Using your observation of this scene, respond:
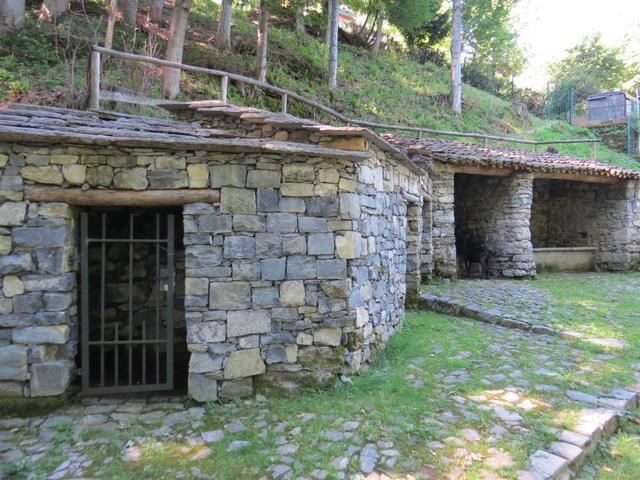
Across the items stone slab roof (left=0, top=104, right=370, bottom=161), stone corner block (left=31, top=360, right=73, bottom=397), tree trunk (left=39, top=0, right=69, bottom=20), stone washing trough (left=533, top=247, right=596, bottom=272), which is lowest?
stone corner block (left=31, top=360, right=73, bottom=397)

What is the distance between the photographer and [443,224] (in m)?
9.27

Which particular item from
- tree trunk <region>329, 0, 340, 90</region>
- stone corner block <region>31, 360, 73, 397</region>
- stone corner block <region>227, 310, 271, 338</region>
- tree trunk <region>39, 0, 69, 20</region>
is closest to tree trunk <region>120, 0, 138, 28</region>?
tree trunk <region>39, 0, 69, 20</region>

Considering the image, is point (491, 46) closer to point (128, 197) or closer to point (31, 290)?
point (128, 197)

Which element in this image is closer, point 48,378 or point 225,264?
point 48,378

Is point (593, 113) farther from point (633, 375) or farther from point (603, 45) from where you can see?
point (633, 375)

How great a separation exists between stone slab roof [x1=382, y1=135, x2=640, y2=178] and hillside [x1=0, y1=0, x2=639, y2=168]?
3788 millimetres

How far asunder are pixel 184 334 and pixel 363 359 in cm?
223

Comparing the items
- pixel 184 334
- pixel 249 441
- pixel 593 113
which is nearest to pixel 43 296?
pixel 184 334

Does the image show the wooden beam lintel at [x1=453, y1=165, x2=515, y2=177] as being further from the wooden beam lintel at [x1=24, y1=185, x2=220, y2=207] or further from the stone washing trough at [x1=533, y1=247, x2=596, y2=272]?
the wooden beam lintel at [x1=24, y1=185, x2=220, y2=207]

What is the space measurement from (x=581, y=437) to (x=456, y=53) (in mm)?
18037

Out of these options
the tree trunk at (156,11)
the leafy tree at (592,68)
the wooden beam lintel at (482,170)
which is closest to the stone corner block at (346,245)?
the wooden beam lintel at (482,170)

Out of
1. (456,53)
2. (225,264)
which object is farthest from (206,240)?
(456,53)

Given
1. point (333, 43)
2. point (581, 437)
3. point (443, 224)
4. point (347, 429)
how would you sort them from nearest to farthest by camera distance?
point (581, 437)
point (347, 429)
point (443, 224)
point (333, 43)

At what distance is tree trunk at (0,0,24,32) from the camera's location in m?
10.1
